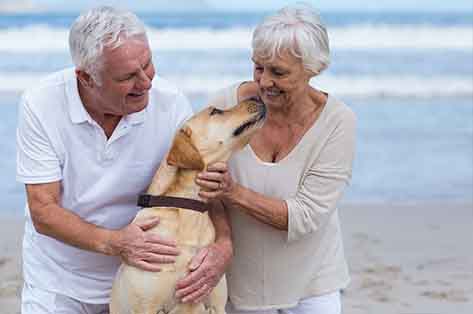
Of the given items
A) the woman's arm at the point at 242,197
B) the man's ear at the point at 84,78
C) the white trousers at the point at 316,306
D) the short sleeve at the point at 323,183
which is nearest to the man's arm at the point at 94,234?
the woman's arm at the point at 242,197

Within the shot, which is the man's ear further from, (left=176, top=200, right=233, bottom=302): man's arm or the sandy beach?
the sandy beach

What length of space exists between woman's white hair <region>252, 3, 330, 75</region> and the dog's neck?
19.1 inches

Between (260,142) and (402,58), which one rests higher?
(260,142)

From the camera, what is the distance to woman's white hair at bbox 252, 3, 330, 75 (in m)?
3.11

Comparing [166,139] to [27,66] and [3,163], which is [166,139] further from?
[27,66]

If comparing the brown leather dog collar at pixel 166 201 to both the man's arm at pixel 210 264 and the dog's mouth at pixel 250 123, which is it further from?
the dog's mouth at pixel 250 123

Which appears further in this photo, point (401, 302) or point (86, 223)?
point (401, 302)

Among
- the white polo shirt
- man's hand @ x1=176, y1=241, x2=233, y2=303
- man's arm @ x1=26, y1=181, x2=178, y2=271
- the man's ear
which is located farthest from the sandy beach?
the man's ear

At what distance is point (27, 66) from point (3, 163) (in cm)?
819

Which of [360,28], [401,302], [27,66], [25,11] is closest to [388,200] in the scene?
[401,302]

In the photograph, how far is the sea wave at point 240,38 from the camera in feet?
64.0

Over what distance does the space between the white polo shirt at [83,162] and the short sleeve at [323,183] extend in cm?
50

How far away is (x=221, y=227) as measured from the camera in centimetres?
323

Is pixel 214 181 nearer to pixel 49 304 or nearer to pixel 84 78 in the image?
pixel 84 78
